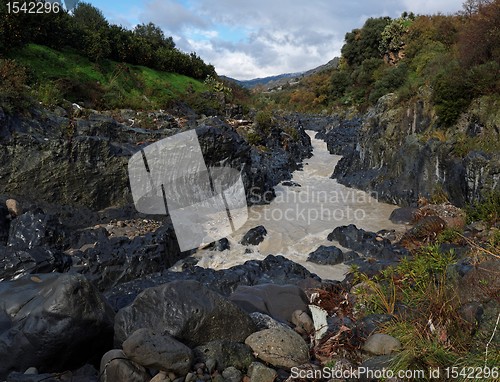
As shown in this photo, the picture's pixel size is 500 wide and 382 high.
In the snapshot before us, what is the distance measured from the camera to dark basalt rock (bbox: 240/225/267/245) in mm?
10797

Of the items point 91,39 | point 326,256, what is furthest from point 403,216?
point 91,39

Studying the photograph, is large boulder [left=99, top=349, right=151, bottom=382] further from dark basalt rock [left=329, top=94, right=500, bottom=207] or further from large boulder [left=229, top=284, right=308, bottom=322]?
dark basalt rock [left=329, top=94, right=500, bottom=207]

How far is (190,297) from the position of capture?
4223mm

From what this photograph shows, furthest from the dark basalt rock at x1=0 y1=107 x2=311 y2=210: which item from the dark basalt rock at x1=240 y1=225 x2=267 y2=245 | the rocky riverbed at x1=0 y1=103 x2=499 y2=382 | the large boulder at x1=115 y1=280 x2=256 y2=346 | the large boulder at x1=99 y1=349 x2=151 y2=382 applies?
the large boulder at x1=99 y1=349 x2=151 y2=382

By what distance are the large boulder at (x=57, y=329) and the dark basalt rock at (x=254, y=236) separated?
22.3 ft

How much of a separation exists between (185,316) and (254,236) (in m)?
6.96

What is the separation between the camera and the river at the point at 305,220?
984cm

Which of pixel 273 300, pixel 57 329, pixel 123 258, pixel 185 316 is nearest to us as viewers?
pixel 57 329

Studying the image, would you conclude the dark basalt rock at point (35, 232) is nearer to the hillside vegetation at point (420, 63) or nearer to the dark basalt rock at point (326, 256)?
the dark basalt rock at point (326, 256)

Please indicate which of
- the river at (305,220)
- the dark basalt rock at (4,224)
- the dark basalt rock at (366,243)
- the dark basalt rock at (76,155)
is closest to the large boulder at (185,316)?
the river at (305,220)

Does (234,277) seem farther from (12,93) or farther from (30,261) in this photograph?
(12,93)

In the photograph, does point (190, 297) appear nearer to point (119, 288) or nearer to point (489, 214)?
point (119, 288)

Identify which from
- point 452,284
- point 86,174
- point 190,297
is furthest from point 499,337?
point 86,174

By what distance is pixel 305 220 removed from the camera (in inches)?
509
